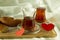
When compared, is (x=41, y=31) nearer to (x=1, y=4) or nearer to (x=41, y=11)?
(x=41, y=11)

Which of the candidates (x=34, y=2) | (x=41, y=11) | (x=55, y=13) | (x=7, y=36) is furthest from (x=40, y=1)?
(x=7, y=36)

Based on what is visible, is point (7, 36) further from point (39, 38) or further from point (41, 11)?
point (41, 11)

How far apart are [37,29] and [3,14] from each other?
0.51 metres

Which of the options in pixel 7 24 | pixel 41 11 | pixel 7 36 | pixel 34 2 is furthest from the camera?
pixel 34 2

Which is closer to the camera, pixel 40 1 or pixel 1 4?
pixel 1 4

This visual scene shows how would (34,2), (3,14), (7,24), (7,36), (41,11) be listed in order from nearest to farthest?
(7,36)
(7,24)
(41,11)
(3,14)
(34,2)

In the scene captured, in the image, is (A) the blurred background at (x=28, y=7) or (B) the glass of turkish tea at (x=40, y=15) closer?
(B) the glass of turkish tea at (x=40, y=15)

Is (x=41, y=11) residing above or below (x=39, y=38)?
above

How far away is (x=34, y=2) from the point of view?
5.01 feet

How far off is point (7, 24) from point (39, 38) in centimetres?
27

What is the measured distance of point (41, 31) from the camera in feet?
3.29

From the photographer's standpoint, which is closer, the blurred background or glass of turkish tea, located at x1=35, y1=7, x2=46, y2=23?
glass of turkish tea, located at x1=35, y1=7, x2=46, y2=23

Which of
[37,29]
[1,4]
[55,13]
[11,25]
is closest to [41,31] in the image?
[37,29]

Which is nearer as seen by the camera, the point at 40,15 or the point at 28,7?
the point at 40,15
